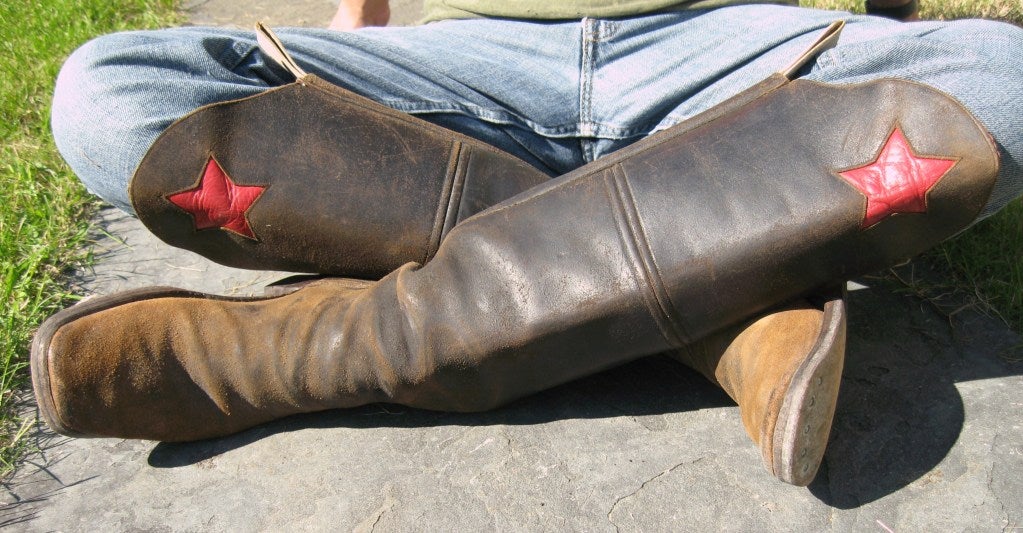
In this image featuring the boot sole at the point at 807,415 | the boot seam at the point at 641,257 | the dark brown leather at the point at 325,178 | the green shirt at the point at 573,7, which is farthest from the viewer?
the green shirt at the point at 573,7

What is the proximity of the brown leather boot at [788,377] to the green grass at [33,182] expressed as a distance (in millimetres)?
1074

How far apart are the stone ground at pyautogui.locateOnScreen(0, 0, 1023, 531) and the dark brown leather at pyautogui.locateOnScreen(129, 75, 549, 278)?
0.26 meters

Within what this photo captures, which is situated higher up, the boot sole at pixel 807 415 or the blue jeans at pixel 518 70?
the blue jeans at pixel 518 70

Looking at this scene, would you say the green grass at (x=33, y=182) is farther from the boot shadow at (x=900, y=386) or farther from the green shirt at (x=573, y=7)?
the boot shadow at (x=900, y=386)

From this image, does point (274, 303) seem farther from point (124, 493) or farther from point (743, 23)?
point (743, 23)

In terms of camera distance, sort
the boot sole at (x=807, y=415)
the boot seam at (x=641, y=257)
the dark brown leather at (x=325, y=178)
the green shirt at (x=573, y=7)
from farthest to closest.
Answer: the green shirt at (x=573, y=7) → the dark brown leather at (x=325, y=178) → the boot seam at (x=641, y=257) → the boot sole at (x=807, y=415)

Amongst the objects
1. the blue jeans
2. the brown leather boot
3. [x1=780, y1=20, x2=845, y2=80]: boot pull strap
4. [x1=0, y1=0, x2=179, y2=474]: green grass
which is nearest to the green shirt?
the blue jeans

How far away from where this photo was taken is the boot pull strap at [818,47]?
1.20 m

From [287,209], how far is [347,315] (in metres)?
0.19

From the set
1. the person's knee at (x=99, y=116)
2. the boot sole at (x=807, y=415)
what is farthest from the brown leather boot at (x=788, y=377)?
the person's knee at (x=99, y=116)

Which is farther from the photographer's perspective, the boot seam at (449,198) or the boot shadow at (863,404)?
the boot seam at (449,198)

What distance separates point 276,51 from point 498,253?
1.64ft

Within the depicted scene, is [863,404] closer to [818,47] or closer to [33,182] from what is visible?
[818,47]

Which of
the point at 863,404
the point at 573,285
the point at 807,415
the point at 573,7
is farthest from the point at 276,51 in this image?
the point at 863,404
